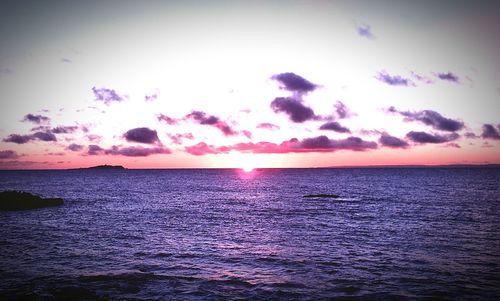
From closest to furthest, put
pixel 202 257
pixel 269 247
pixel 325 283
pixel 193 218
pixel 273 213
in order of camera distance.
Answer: pixel 325 283, pixel 202 257, pixel 269 247, pixel 193 218, pixel 273 213

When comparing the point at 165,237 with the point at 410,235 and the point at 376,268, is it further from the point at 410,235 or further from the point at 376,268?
the point at 410,235

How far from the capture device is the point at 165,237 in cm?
3947

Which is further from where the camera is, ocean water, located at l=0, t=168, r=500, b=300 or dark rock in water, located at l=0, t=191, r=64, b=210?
dark rock in water, located at l=0, t=191, r=64, b=210

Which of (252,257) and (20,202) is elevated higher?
(20,202)

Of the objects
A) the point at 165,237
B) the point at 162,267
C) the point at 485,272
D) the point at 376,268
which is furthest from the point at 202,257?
the point at 485,272

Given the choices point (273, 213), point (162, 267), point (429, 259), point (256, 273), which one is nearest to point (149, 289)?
point (162, 267)

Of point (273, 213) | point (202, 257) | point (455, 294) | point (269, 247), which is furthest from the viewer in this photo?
point (273, 213)

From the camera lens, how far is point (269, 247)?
113ft

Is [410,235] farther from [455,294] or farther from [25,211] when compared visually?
[25,211]

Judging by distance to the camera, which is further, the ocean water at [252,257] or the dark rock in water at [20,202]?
the dark rock in water at [20,202]

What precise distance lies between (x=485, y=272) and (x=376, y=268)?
8.11m

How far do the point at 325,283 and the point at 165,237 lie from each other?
22.9 m

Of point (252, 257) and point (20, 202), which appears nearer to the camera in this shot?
point (252, 257)

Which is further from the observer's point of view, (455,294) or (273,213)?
(273,213)
